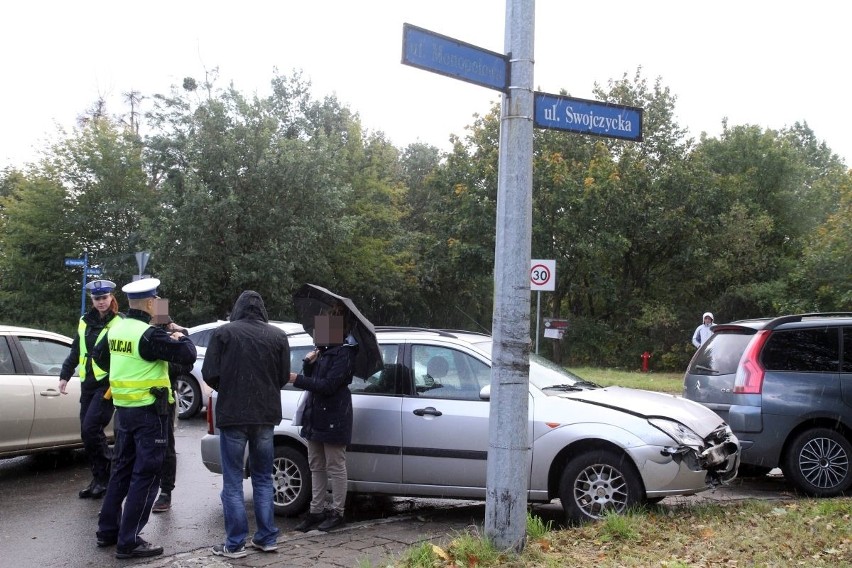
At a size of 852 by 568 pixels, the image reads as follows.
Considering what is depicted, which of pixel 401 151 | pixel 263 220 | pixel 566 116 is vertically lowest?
pixel 566 116

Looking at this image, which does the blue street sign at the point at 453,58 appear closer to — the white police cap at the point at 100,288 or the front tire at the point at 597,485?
the front tire at the point at 597,485

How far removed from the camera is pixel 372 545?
6.20m

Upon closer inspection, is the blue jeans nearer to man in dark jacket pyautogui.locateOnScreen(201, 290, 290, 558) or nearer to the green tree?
man in dark jacket pyautogui.locateOnScreen(201, 290, 290, 558)

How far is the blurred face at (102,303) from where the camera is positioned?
7.64 meters

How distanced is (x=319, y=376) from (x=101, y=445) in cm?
265

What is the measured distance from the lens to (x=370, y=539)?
252 inches

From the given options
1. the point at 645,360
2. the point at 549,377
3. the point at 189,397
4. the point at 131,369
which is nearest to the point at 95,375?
the point at 131,369

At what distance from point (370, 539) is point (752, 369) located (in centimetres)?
431

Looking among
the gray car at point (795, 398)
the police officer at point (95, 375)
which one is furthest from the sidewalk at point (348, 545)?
the gray car at point (795, 398)

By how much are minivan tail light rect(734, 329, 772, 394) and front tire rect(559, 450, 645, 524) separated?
2405 mm

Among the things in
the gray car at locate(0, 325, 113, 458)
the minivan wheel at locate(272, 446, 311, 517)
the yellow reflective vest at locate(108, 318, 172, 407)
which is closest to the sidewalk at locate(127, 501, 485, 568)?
the minivan wheel at locate(272, 446, 311, 517)

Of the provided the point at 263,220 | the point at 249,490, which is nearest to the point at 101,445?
the point at 249,490

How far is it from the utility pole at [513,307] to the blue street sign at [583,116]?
0.16m

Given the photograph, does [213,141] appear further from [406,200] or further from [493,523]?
[493,523]
